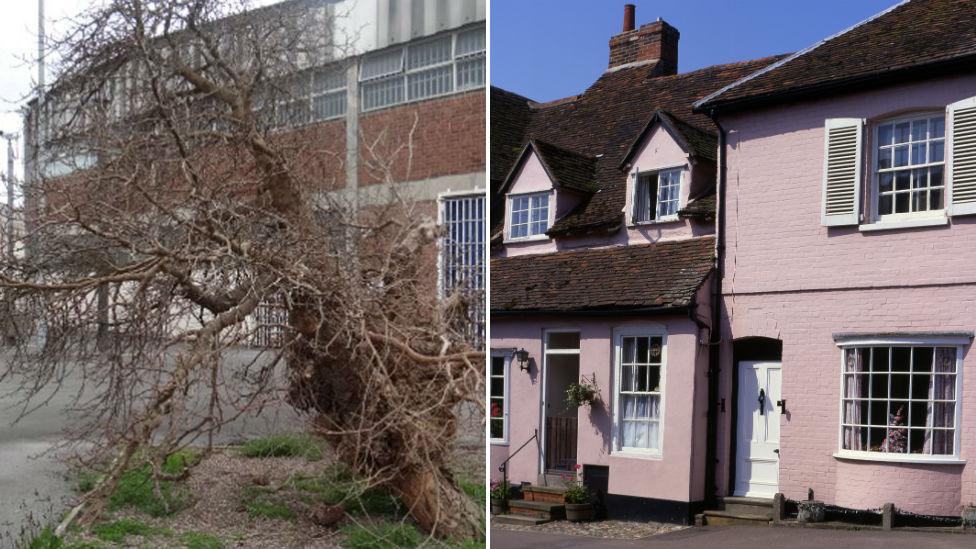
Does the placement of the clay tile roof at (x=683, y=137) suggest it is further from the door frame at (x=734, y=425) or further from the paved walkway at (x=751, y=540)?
the paved walkway at (x=751, y=540)

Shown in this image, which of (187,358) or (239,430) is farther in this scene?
(239,430)

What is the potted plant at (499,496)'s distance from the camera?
13.9ft

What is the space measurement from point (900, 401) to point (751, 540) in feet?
3.42

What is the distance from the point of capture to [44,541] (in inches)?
159

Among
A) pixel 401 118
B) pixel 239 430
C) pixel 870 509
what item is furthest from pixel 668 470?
pixel 401 118

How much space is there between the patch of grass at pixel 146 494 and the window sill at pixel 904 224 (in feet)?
9.89

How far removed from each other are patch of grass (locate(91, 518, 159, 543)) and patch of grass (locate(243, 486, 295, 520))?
1.36ft

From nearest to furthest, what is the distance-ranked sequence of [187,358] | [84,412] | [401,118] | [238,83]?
1. [187,358]
2. [84,412]
3. [238,83]
4. [401,118]

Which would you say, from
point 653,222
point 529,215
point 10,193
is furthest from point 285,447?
point 653,222

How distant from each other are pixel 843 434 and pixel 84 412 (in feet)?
10.7

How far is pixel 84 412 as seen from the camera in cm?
464

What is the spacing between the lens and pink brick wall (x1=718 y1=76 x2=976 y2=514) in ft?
14.8

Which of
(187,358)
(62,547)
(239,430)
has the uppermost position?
(187,358)

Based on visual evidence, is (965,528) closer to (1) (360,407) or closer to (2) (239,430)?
(1) (360,407)
